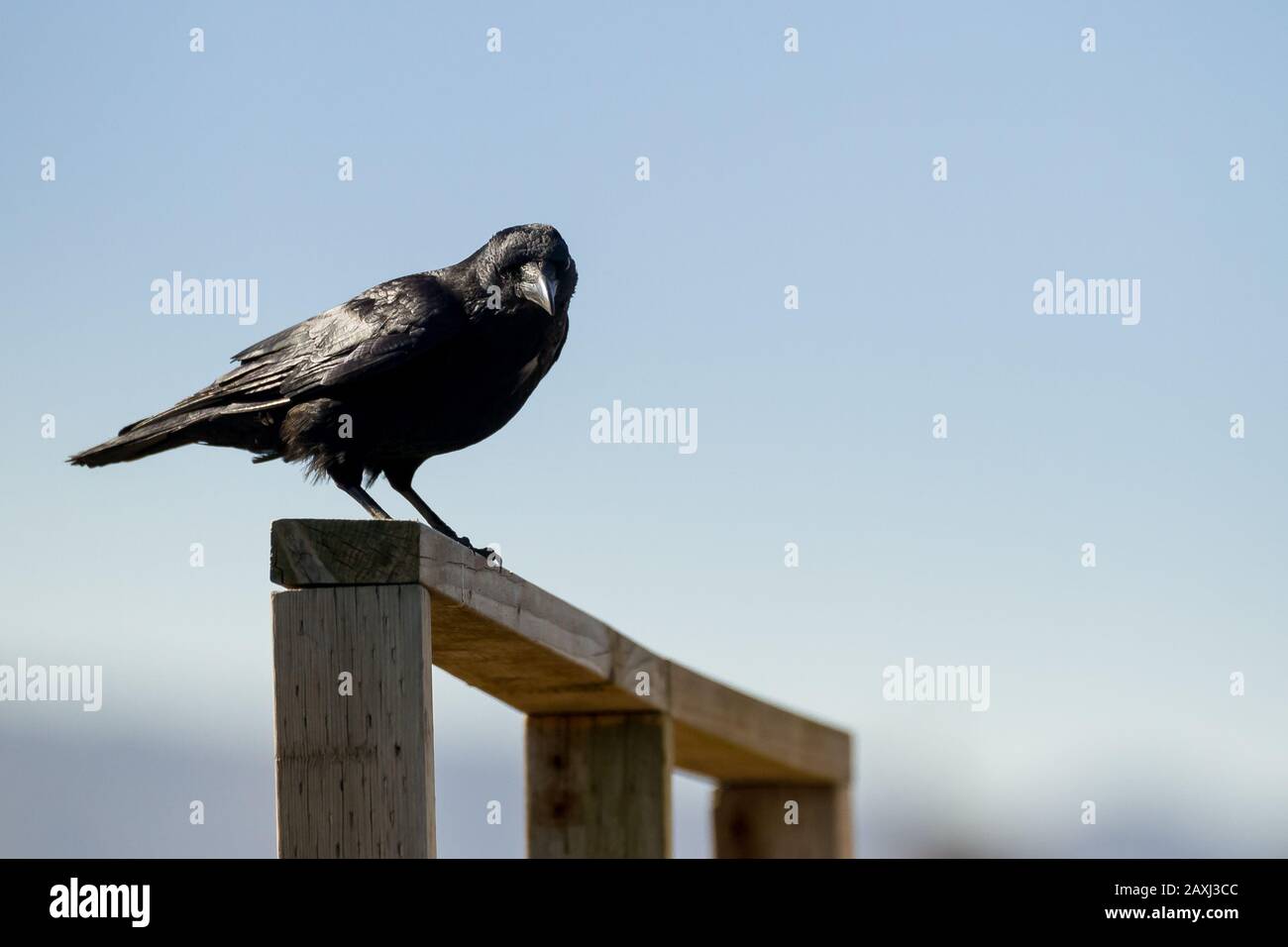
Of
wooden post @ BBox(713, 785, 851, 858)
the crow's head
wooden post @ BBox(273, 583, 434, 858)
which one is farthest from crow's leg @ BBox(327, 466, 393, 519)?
wooden post @ BBox(713, 785, 851, 858)

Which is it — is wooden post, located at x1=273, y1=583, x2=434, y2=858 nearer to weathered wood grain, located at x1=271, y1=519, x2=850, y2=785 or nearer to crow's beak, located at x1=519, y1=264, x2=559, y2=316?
weathered wood grain, located at x1=271, y1=519, x2=850, y2=785

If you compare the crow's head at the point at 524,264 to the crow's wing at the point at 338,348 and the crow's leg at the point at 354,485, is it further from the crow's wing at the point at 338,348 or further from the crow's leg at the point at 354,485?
the crow's leg at the point at 354,485

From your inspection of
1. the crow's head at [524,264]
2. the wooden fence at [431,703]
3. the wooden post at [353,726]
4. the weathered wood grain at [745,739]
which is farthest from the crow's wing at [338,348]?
the wooden post at [353,726]

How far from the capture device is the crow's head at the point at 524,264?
612cm

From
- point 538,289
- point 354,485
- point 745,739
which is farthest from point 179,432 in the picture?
point 745,739

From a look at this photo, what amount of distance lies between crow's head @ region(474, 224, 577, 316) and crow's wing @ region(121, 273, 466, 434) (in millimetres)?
186

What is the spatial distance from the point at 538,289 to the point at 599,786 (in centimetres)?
172

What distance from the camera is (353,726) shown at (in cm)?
371

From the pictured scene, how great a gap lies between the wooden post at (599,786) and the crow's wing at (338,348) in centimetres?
128
